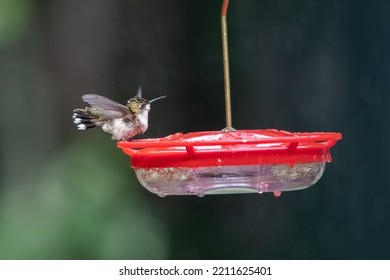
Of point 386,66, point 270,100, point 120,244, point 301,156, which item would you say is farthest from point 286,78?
point 301,156

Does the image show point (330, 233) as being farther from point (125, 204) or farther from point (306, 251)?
point (125, 204)

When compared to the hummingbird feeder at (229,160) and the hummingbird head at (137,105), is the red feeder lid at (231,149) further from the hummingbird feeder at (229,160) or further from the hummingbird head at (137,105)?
the hummingbird head at (137,105)

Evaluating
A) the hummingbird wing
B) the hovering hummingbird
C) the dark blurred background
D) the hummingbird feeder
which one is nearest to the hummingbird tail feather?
the hovering hummingbird

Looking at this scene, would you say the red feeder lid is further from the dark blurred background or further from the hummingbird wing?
the dark blurred background

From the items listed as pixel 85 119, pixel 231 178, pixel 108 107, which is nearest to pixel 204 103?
pixel 85 119

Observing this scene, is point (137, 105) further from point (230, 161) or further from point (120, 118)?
point (230, 161)

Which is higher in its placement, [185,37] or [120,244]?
[185,37]

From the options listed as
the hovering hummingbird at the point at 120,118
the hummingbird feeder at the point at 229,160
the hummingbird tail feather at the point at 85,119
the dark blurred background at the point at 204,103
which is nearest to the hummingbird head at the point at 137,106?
the hovering hummingbird at the point at 120,118
